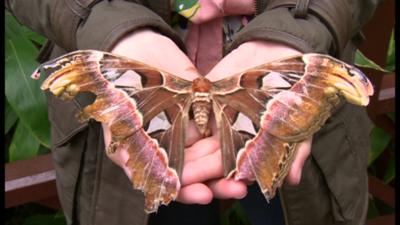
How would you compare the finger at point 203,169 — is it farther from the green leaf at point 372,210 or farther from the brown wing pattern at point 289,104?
the green leaf at point 372,210

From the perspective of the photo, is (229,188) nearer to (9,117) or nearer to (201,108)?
(201,108)

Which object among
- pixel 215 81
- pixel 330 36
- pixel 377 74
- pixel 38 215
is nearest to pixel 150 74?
pixel 215 81

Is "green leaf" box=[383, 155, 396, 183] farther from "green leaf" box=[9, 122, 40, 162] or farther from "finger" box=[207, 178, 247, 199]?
"finger" box=[207, 178, 247, 199]

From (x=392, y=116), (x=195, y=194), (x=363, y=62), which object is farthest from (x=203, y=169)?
(x=392, y=116)

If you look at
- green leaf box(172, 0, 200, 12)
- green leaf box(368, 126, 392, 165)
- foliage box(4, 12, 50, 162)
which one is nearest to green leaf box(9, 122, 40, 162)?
foliage box(4, 12, 50, 162)

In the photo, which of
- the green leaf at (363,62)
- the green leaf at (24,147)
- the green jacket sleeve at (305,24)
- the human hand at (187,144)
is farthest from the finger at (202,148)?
the green leaf at (24,147)

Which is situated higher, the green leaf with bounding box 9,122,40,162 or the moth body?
the moth body

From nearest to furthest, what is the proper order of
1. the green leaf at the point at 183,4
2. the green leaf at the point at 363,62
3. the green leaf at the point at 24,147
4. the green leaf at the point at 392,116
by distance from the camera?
the green leaf at the point at 183,4, the green leaf at the point at 363,62, the green leaf at the point at 24,147, the green leaf at the point at 392,116
